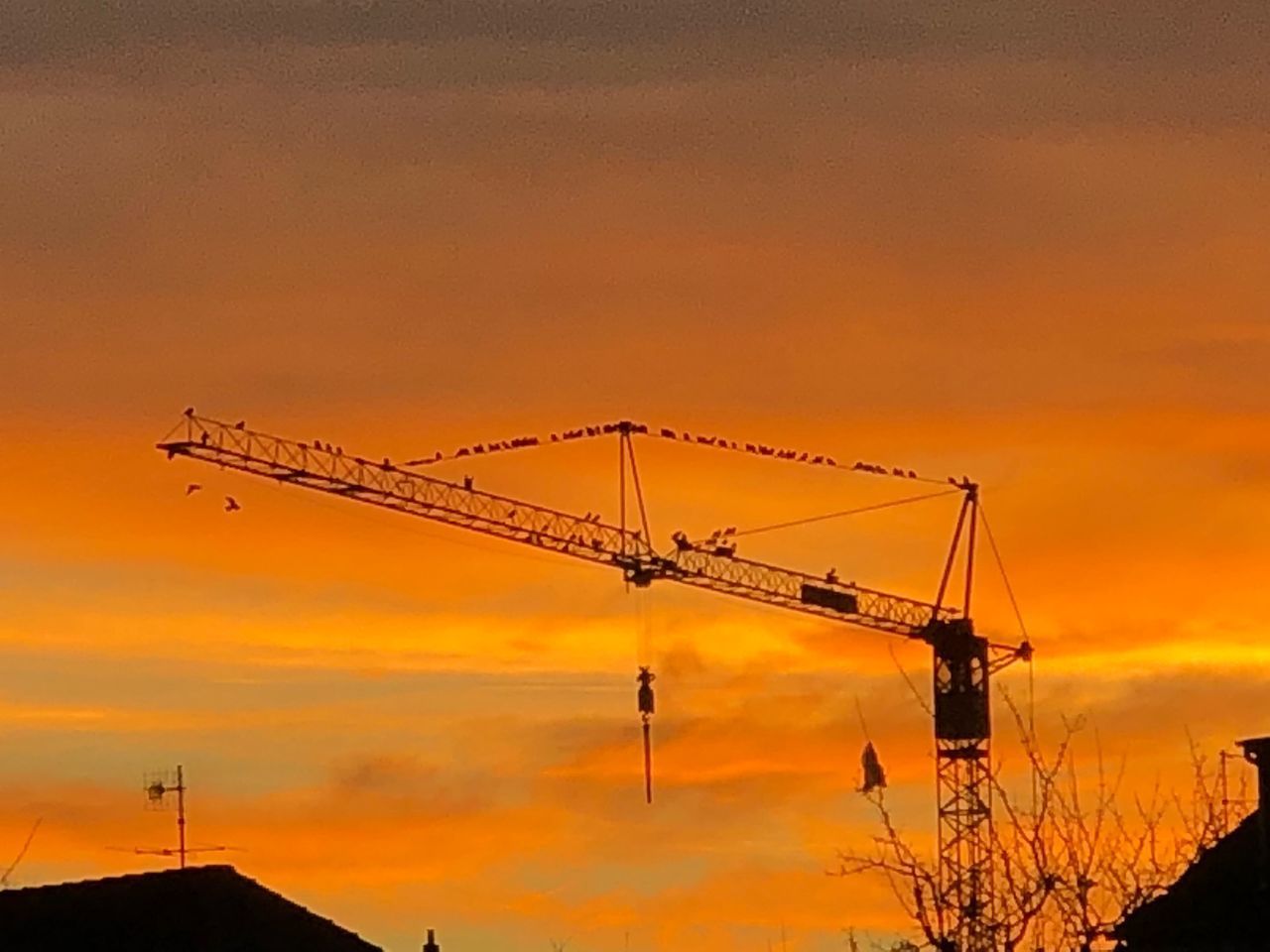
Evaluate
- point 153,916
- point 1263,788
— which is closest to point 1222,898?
point 1263,788

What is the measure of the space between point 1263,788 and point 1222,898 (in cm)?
205

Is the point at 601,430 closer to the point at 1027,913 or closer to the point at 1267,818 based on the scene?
the point at 1267,818

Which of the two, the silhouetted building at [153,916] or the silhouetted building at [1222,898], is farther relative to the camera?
the silhouetted building at [153,916]

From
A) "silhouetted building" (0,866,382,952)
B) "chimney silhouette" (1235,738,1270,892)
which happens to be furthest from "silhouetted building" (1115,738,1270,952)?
"silhouetted building" (0,866,382,952)

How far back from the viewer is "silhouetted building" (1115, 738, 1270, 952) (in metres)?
62.6

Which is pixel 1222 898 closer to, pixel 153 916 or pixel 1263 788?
pixel 1263 788

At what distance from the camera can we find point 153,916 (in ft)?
236

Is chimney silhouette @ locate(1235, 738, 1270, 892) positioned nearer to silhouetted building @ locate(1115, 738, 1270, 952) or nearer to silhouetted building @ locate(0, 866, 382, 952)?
silhouetted building @ locate(1115, 738, 1270, 952)

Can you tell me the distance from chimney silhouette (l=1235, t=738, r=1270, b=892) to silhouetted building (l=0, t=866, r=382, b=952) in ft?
68.1

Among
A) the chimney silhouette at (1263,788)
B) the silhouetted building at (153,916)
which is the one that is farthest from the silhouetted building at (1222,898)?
the silhouetted building at (153,916)

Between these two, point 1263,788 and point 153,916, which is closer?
point 1263,788

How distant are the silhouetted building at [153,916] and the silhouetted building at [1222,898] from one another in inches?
752

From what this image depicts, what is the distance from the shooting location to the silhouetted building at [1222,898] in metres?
62.6

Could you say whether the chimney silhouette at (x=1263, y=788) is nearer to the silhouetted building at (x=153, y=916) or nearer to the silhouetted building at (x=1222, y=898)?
the silhouetted building at (x=1222, y=898)
